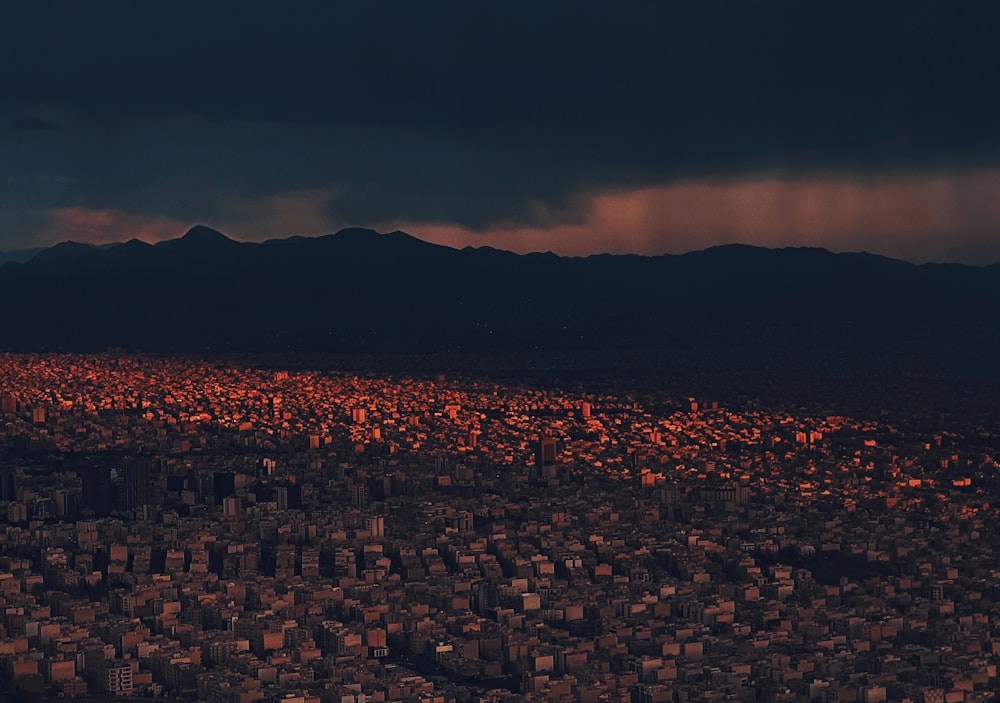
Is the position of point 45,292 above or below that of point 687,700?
above

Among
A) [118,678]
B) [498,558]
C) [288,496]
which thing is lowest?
[118,678]

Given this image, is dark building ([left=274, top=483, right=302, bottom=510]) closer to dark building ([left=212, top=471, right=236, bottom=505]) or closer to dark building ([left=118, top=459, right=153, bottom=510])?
dark building ([left=212, top=471, right=236, bottom=505])

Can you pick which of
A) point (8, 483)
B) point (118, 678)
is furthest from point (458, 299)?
point (118, 678)

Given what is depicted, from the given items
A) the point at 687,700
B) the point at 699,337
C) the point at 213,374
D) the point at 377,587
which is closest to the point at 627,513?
the point at 377,587

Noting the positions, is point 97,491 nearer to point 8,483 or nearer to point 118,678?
point 8,483

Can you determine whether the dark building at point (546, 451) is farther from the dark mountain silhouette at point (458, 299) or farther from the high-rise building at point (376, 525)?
the dark mountain silhouette at point (458, 299)

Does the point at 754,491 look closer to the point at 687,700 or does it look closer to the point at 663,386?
the point at 687,700

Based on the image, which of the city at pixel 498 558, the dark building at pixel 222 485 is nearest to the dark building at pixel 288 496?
the city at pixel 498 558
